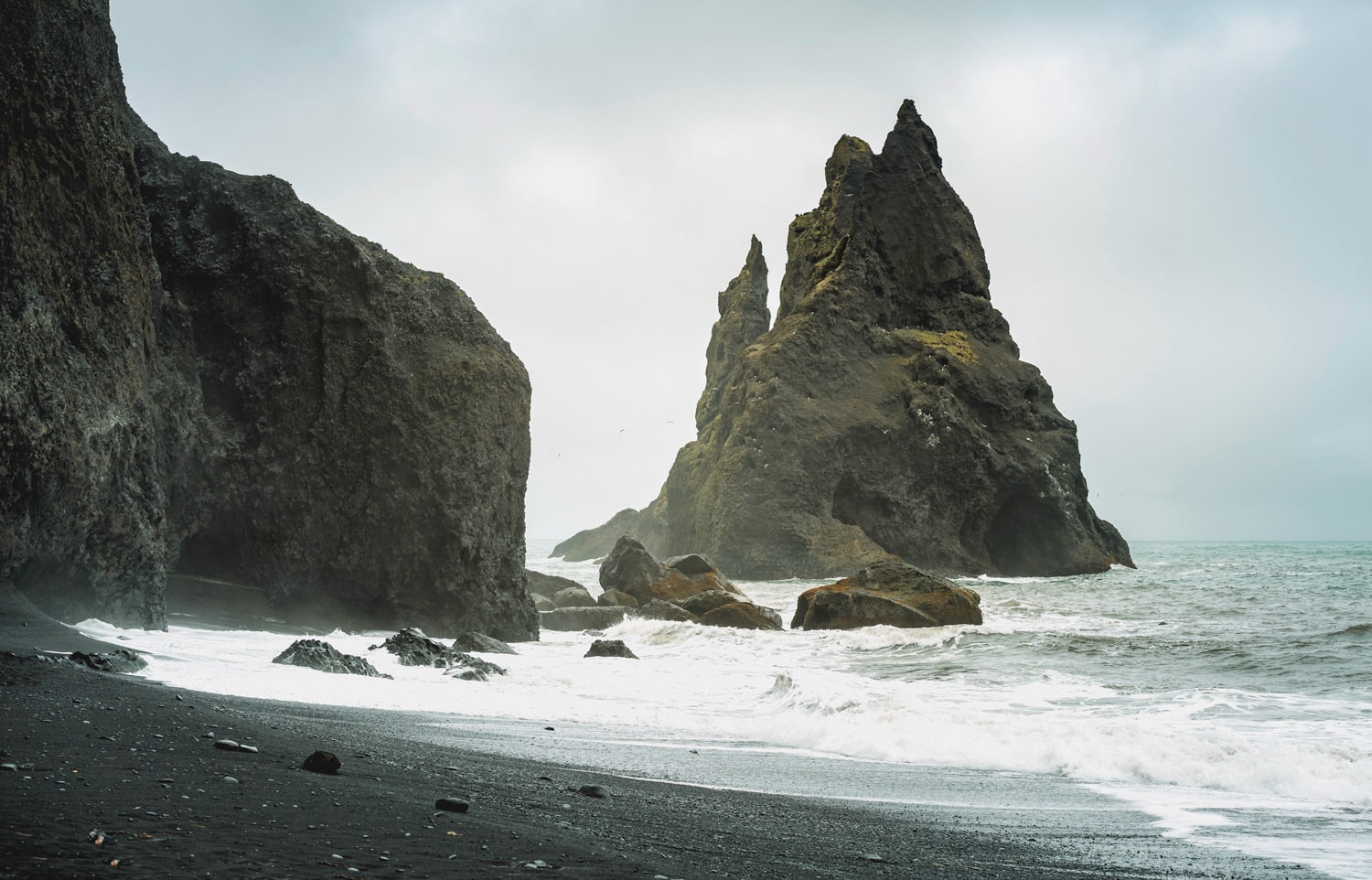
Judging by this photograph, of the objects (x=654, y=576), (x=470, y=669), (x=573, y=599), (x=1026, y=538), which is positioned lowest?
(x=470, y=669)

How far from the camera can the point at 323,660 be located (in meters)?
11.5

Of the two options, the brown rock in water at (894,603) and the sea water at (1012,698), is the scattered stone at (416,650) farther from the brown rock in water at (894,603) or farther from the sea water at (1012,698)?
the brown rock in water at (894,603)

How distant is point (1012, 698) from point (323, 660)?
27.4 feet

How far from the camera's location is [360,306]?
18422mm

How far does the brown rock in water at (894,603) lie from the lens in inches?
915

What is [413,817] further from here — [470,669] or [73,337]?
[73,337]

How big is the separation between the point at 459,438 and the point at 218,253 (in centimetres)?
531

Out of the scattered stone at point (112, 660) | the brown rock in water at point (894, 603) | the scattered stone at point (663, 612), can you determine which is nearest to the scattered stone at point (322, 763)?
the scattered stone at point (112, 660)

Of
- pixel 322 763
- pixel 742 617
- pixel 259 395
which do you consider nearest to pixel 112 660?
pixel 322 763

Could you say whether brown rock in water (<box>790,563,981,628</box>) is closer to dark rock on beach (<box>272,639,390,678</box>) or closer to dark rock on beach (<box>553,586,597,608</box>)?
dark rock on beach (<box>553,586,597,608</box>)

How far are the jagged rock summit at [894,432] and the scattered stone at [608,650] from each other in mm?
35906

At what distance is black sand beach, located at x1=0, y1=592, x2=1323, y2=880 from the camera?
323 cm

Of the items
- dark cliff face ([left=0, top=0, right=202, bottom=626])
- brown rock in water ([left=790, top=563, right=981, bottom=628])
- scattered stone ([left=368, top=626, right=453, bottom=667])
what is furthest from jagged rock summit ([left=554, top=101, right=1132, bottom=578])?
dark cliff face ([left=0, top=0, right=202, bottom=626])

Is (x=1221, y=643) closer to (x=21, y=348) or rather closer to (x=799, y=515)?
(x=21, y=348)
